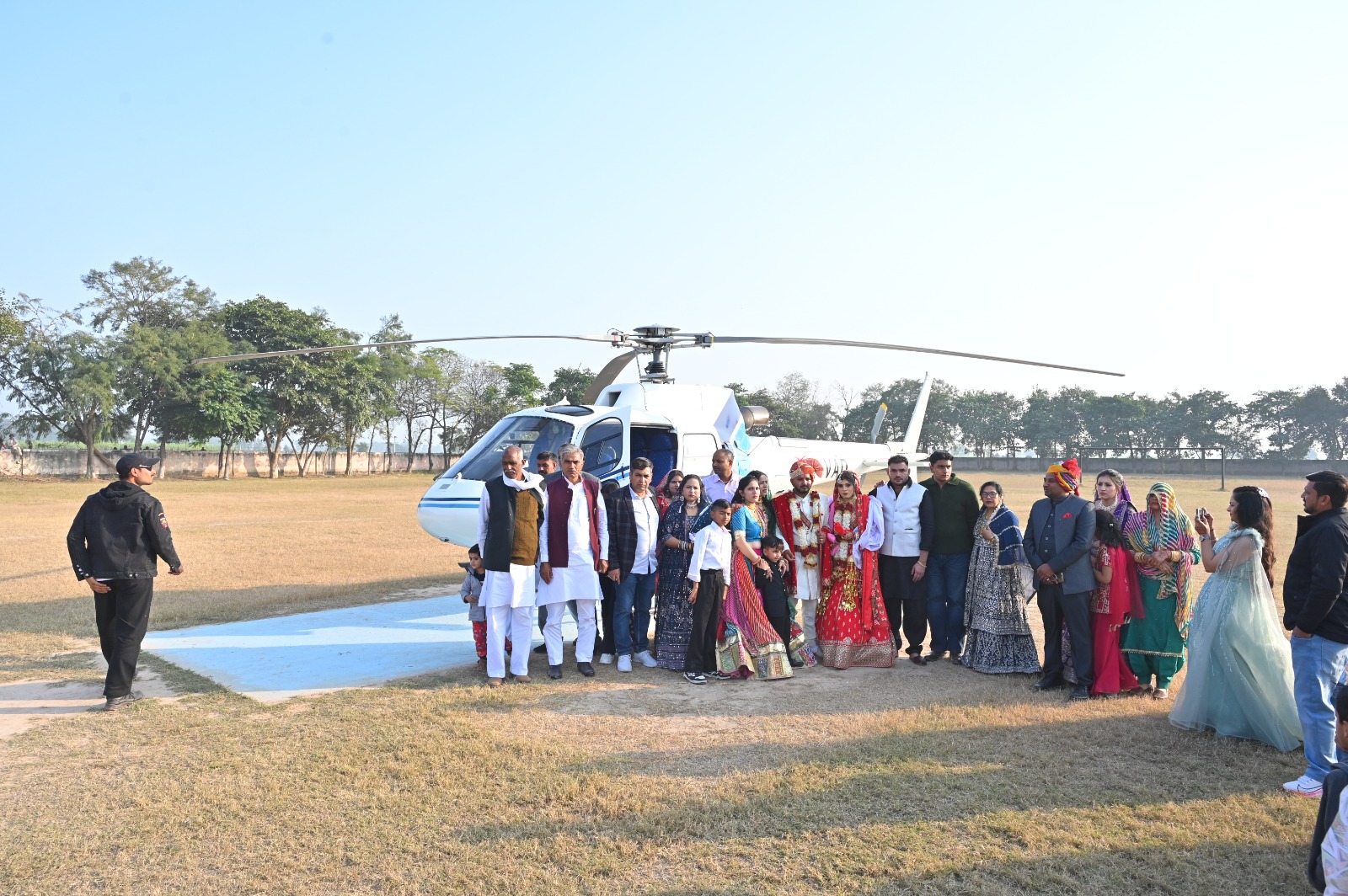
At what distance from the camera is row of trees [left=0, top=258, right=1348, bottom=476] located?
38469mm

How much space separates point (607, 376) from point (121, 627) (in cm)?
544

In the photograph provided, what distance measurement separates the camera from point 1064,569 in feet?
18.6

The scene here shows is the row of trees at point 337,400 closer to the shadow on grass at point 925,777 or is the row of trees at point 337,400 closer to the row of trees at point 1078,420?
the row of trees at point 1078,420

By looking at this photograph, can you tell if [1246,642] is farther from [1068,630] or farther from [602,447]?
[602,447]

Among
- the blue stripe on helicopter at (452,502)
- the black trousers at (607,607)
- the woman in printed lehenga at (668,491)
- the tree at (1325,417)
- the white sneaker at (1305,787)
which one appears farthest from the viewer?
the tree at (1325,417)

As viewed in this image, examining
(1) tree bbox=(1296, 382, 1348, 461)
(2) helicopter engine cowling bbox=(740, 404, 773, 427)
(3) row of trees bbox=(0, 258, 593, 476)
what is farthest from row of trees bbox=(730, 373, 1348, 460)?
(2) helicopter engine cowling bbox=(740, 404, 773, 427)

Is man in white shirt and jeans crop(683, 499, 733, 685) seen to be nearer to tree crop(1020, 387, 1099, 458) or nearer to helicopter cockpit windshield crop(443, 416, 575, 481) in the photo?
helicopter cockpit windshield crop(443, 416, 575, 481)

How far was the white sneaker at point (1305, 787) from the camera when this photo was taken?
4035 millimetres

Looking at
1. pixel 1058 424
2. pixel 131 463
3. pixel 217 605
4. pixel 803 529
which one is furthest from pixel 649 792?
pixel 1058 424

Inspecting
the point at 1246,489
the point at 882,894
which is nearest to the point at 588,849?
the point at 882,894

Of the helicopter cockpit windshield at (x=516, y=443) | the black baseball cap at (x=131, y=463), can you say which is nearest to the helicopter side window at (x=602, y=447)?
the helicopter cockpit windshield at (x=516, y=443)

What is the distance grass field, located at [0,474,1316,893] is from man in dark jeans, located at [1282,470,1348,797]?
311 millimetres

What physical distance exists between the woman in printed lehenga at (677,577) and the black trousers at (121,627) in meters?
3.60

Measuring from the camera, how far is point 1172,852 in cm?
351
